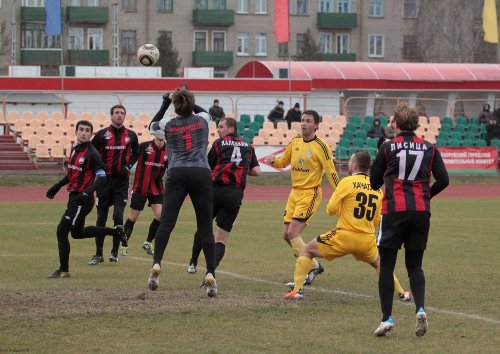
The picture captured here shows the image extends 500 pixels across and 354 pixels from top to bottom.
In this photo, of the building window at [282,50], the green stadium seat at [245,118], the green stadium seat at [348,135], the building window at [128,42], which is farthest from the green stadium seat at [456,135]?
the building window at [282,50]

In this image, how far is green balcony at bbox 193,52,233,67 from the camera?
78312 millimetres

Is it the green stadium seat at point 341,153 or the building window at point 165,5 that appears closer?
the green stadium seat at point 341,153

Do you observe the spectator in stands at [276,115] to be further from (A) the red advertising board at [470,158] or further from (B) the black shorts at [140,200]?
(B) the black shorts at [140,200]

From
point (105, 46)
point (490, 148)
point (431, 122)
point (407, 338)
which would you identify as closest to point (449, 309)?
point (407, 338)

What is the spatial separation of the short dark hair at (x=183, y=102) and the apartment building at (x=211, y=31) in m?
62.4

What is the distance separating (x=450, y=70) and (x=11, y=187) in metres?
26.1

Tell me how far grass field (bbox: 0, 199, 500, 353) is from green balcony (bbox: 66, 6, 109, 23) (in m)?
59.9

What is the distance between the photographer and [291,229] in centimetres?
1253

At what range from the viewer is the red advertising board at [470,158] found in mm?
36375

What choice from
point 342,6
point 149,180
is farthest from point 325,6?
point 149,180

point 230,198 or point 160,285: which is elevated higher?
point 230,198

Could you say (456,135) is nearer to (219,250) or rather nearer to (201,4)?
(219,250)

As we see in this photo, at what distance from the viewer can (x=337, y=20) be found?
80812mm

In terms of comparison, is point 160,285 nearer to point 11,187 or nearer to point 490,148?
point 11,187
